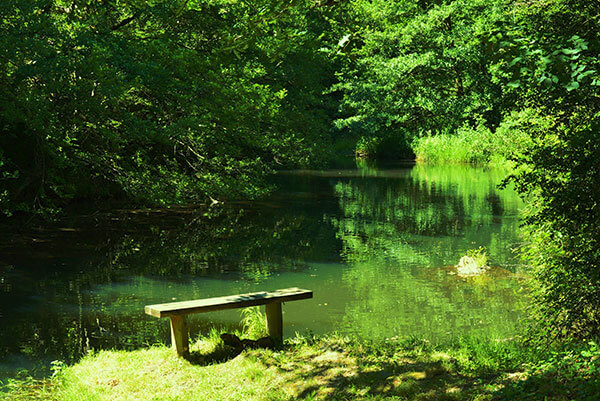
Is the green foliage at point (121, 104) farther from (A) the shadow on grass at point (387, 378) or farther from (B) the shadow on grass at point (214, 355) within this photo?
(A) the shadow on grass at point (387, 378)

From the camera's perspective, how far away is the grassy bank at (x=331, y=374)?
4602 millimetres

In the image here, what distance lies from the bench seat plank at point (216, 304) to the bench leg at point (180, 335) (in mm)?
107

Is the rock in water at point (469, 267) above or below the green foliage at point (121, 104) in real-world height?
below

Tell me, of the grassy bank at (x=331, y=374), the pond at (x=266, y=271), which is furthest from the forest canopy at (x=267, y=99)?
the grassy bank at (x=331, y=374)

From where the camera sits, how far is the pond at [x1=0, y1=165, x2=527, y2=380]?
27.8 feet

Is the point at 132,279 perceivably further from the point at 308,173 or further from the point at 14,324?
the point at 308,173

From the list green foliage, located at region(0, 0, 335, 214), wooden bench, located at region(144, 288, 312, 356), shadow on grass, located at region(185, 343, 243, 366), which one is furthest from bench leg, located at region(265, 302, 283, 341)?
green foliage, located at region(0, 0, 335, 214)

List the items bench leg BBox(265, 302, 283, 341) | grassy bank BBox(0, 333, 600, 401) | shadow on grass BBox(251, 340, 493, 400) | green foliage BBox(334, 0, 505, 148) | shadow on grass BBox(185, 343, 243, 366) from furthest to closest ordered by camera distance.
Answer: green foliage BBox(334, 0, 505, 148)
bench leg BBox(265, 302, 283, 341)
shadow on grass BBox(185, 343, 243, 366)
shadow on grass BBox(251, 340, 493, 400)
grassy bank BBox(0, 333, 600, 401)

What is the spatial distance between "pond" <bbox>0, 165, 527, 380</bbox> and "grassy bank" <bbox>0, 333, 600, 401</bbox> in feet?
3.96

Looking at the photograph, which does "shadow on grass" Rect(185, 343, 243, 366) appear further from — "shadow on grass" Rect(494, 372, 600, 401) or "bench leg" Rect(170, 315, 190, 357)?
"shadow on grass" Rect(494, 372, 600, 401)

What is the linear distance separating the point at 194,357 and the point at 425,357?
2.11 m

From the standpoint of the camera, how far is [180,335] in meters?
6.35

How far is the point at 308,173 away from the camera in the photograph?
114 feet

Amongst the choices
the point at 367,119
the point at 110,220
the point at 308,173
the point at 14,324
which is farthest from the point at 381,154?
the point at 14,324
